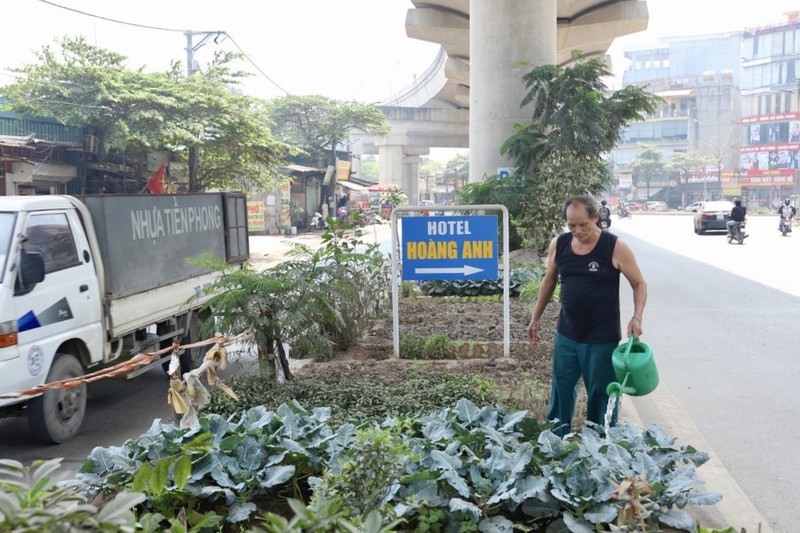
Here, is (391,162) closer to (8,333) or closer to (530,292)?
(530,292)

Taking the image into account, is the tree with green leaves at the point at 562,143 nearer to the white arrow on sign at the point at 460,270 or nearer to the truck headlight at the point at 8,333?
the white arrow on sign at the point at 460,270

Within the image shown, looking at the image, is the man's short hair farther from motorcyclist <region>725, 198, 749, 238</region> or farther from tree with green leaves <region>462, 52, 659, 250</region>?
motorcyclist <region>725, 198, 749, 238</region>

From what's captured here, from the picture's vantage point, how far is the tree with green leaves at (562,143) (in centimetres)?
1645

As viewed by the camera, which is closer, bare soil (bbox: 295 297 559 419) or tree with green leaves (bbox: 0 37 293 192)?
bare soil (bbox: 295 297 559 419)

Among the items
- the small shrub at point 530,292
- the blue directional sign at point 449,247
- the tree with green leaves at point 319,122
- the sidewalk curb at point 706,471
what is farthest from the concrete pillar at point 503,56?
the tree with green leaves at point 319,122

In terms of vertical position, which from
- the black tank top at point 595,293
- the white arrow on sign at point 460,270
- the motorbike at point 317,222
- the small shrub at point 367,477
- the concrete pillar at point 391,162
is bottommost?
the motorbike at point 317,222

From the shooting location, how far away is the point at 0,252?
676 centimetres

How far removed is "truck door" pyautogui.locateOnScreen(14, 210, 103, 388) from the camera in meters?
6.61

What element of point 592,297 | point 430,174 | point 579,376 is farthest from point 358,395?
point 430,174

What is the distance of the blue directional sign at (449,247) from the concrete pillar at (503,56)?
13733mm

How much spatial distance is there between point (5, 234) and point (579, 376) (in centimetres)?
499

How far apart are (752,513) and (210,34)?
29238 millimetres

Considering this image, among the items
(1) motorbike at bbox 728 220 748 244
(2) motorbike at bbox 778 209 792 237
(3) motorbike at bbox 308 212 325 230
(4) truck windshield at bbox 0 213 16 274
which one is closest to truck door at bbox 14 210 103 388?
(4) truck windshield at bbox 0 213 16 274

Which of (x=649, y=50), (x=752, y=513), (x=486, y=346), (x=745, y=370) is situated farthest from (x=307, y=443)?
(x=649, y=50)
